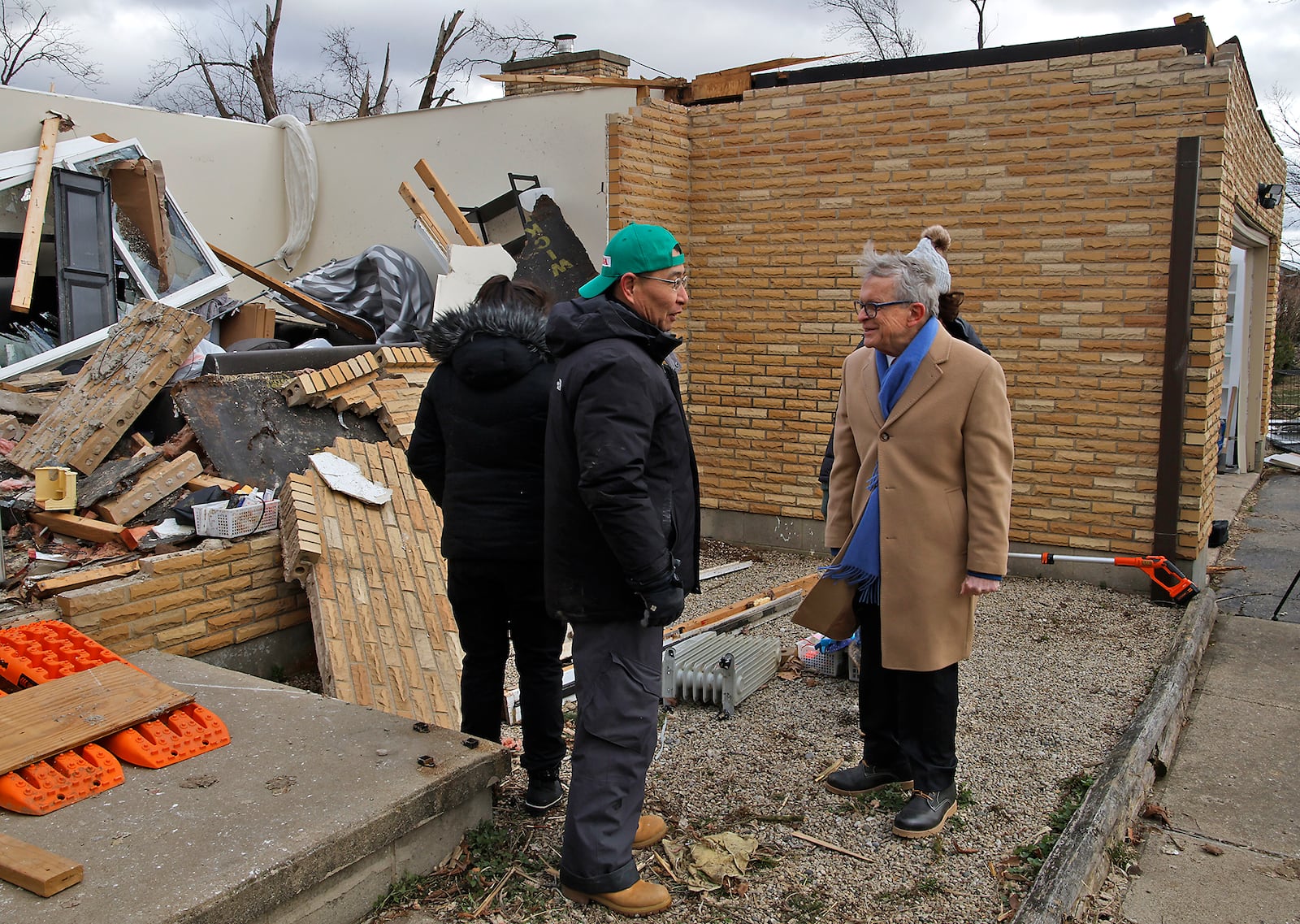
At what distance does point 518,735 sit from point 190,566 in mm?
1818

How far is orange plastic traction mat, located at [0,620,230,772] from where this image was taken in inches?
124

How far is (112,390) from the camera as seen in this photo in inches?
227

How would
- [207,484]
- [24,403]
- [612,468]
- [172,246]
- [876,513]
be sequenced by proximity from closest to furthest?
1. [612,468]
2. [876,513]
3. [207,484]
4. [24,403]
5. [172,246]

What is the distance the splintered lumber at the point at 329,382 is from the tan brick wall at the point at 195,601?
1.23 m

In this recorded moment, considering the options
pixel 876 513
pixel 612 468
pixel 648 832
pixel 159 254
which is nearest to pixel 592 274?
pixel 159 254

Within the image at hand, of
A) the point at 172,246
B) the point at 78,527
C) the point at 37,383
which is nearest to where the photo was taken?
the point at 78,527

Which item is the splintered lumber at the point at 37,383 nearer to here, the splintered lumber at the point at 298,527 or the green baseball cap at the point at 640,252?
the splintered lumber at the point at 298,527

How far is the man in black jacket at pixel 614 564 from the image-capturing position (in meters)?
2.79

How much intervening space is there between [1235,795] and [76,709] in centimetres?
466

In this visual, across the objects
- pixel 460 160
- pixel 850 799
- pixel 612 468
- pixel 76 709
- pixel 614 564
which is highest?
pixel 460 160

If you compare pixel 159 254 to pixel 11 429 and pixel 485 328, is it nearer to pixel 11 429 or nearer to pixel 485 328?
pixel 11 429

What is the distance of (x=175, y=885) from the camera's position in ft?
8.02

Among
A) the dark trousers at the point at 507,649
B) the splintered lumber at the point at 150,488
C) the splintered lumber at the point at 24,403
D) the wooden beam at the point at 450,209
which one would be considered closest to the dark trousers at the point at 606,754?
the dark trousers at the point at 507,649

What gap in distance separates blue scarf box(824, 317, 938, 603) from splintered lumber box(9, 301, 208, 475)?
4252 millimetres
